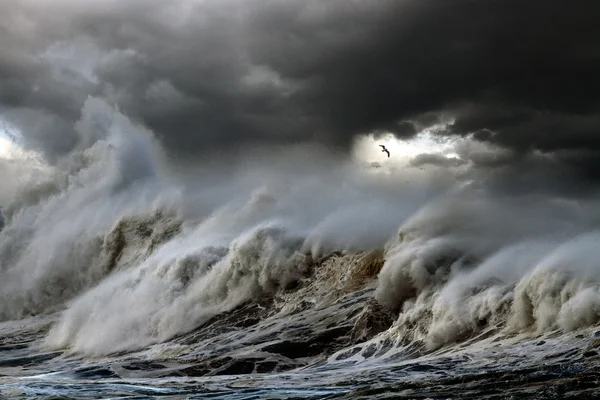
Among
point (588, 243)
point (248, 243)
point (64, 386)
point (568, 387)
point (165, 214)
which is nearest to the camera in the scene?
point (568, 387)

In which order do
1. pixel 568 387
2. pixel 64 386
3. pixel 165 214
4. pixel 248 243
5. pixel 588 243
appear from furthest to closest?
pixel 165 214
pixel 248 243
pixel 588 243
pixel 64 386
pixel 568 387

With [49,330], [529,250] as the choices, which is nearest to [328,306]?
[529,250]

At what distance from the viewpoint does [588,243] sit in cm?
1415

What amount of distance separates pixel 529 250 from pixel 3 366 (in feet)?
43.1

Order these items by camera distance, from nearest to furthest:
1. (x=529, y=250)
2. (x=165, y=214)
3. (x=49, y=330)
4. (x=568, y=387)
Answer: (x=568, y=387) → (x=529, y=250) → (x=49, y=330) → (x=165, y=214)

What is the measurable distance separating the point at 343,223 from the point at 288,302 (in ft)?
14.4

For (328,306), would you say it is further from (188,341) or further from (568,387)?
(568,387)

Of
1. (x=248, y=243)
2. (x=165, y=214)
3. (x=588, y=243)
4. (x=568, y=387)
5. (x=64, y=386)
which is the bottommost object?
(x=568, y=387)

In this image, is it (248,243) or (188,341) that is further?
(248,243)

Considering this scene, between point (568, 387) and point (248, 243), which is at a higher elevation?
point (248, 243)

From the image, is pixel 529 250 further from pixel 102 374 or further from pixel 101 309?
pixel 101 309

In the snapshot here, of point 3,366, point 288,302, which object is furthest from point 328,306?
point 3,366

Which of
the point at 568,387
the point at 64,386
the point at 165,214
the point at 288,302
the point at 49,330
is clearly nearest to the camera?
the point at 568,387

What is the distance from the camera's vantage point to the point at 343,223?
23.0 metres
